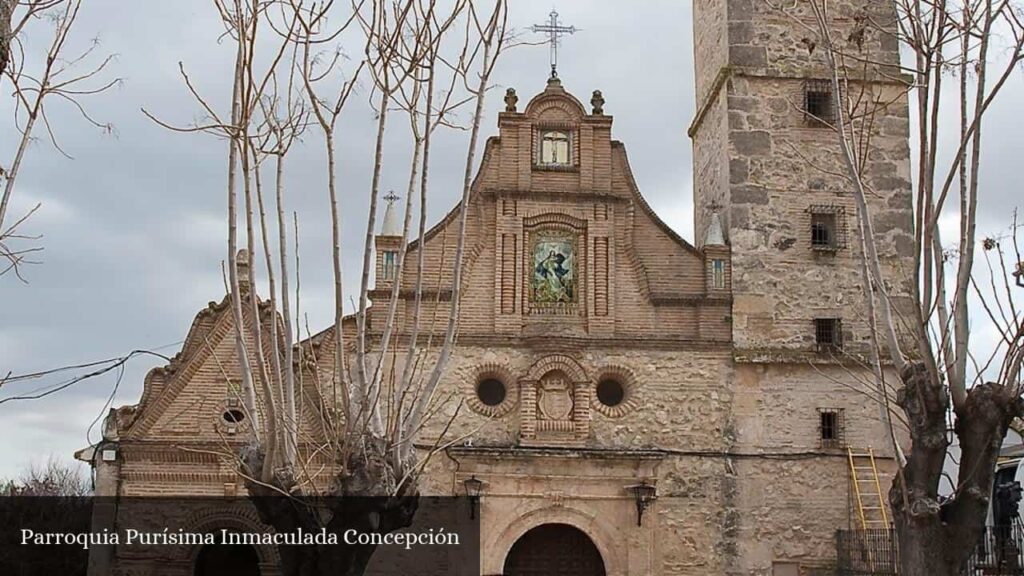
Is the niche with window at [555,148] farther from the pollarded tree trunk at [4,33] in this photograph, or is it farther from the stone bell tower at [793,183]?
the pollarded tree trunk at [4,33]

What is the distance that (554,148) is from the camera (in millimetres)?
17938

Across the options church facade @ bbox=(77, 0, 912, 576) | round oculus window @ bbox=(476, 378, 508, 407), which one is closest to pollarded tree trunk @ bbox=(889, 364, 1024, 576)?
church facade @ bbox=(77, 0, 912, 576)

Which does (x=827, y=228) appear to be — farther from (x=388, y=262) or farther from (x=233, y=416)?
(x=233, y=416)

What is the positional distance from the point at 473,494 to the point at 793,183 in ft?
21.7

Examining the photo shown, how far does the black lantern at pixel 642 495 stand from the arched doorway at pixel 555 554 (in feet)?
2.69

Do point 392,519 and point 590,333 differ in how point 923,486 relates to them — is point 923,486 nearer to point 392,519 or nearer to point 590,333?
point 392,519

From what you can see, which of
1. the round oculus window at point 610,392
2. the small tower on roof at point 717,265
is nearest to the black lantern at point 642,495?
the round oculus window at point 610,392

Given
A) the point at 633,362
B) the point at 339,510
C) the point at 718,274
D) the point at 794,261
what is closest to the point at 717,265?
the point at 718,274

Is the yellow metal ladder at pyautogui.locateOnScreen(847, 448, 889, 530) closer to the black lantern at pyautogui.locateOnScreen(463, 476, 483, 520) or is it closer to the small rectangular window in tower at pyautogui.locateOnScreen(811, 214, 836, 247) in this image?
the small rectangular window in tower at pyautogui.locateOnScreen(811, 214, 836, 247)

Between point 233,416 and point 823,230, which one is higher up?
point 823,230

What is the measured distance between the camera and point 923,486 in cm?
884

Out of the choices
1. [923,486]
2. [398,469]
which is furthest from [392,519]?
[923,486]

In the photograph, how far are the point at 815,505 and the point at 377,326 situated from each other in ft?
21.7

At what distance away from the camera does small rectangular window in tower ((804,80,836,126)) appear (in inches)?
727
